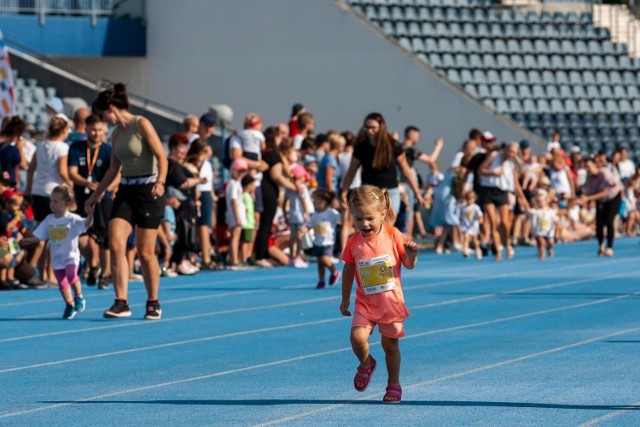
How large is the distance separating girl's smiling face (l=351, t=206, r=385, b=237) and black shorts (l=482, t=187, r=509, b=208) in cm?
1487

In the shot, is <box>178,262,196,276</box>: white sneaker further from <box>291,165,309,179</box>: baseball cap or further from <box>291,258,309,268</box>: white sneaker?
<box>291,165,309,179</box>: baseball cap

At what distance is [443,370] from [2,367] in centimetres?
273

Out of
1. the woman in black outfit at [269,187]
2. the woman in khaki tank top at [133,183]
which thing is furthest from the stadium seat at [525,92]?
the woman in khaki tank top at [133,183]

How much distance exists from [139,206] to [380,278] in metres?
4.75

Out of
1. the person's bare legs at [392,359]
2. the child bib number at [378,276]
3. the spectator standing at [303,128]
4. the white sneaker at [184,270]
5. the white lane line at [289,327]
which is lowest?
the white sneaker at [184,270]

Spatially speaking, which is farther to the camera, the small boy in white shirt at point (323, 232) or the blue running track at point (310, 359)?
the small boy in white shirt at point (323, 232)

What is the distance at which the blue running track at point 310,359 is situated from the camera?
740 centimetres

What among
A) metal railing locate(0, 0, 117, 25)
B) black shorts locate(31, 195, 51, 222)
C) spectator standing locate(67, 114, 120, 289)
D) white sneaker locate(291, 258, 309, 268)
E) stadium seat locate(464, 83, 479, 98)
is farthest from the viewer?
stadium seat locate(464, 83, 479, 98)

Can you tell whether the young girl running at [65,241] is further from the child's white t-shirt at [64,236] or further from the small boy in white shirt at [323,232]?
the small boy in white shirt at [323,232]

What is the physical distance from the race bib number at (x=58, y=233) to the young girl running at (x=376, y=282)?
5261mm

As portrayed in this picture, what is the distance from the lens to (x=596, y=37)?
129 ft

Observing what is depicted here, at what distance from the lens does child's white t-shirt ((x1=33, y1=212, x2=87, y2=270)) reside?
1270 centimetres

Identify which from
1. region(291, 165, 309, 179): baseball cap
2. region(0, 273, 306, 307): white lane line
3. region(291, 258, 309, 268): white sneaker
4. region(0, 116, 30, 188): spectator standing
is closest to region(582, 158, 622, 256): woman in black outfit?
region(291, 165, 309, 179): baseball cap

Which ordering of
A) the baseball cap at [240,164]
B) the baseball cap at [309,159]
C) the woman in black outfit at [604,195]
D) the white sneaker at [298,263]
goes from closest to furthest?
the baseball cap at [240,164], the white sneaker at [298,263], the baseball cap at [309,159], the woman in black outfit at [604,195]
